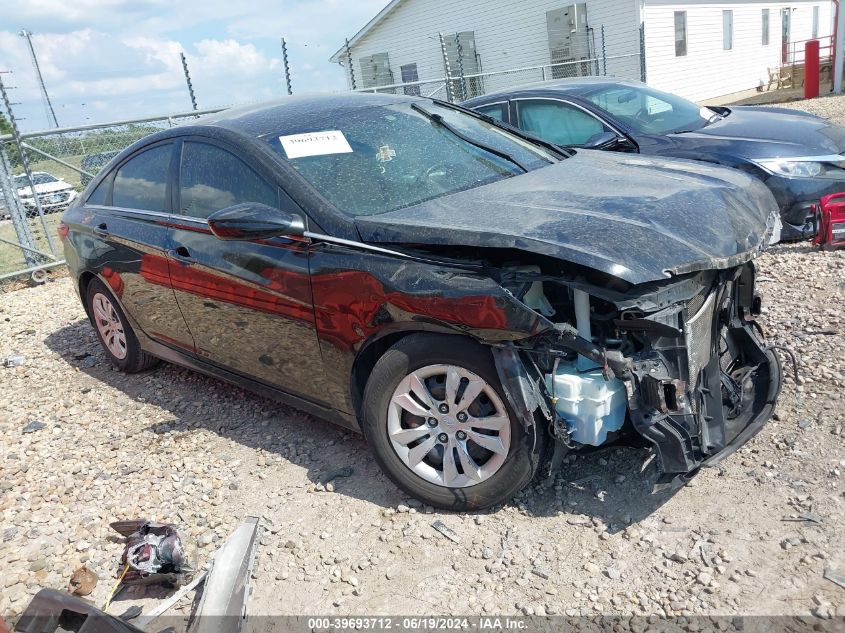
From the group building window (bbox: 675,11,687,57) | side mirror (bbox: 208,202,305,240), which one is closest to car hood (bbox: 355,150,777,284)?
side mirror (bbox: 208,202,305,240)

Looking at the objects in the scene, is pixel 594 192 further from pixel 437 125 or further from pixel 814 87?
pixel 814 87

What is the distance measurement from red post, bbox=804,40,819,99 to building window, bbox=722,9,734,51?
9.95 ft

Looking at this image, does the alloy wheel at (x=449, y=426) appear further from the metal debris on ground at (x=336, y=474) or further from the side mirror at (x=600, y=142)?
the side mirror at (x=600, y=142)

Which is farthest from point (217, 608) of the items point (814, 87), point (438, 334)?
point (814, 87)

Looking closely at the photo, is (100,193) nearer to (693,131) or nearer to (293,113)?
(293,113)

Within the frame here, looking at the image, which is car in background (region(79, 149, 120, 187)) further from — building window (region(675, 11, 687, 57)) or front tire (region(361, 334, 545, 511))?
building window (region(675, 11, 687, 57))

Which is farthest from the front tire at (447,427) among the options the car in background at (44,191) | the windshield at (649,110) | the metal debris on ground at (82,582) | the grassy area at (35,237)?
the grassy area at (35,237)

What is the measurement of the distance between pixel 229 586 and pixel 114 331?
9.77 feet

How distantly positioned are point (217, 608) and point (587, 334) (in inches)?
69.0

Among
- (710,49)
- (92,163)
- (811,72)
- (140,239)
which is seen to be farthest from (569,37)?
(140,239)

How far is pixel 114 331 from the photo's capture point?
5066mm

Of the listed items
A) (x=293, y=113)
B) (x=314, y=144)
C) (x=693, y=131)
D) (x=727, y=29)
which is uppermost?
(x=727, y=29)

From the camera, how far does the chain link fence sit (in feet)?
28.3

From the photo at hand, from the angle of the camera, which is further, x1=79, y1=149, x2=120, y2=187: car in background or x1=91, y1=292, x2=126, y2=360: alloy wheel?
x1=79, y1=149, x2=120, y2=187: car in background
